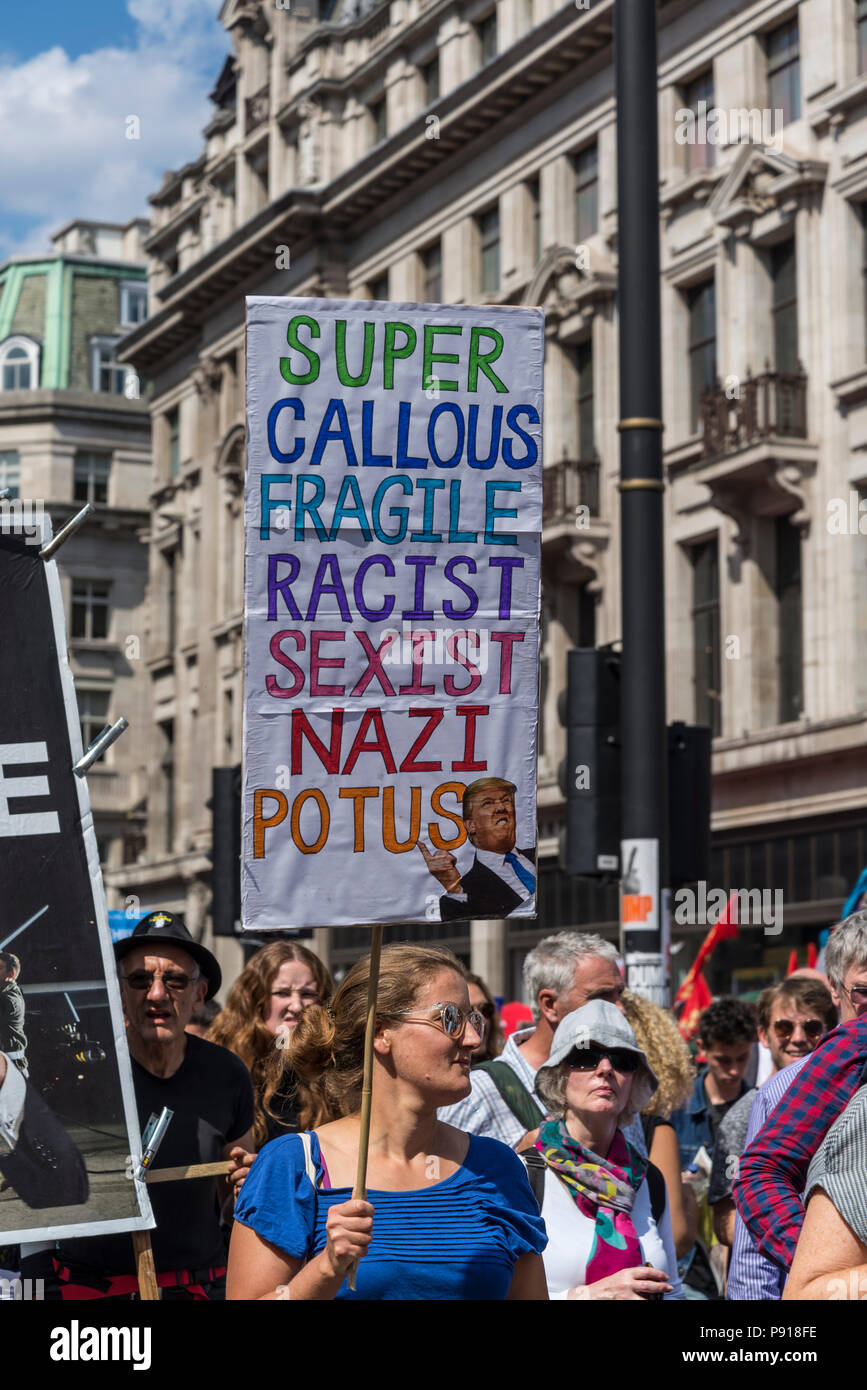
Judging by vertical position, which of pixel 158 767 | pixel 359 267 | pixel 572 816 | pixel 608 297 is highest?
pixel 359 267

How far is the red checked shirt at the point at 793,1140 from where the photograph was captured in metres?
4.22

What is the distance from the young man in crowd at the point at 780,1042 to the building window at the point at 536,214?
2727 cm

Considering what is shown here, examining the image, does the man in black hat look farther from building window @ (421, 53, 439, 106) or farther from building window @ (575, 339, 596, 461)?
building window @ (421, 53, 439, 106)

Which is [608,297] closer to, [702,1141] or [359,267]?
[359,267]

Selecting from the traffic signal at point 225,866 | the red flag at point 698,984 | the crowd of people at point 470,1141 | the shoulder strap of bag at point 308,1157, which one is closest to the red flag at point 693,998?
the red flag at point 698,984

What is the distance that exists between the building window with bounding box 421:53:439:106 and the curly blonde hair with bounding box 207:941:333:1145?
1281 inches

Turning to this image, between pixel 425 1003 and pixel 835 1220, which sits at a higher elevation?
pixel 425 1003

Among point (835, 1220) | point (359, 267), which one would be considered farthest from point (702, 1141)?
point (359, 267)

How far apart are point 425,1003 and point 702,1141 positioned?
4.73 metres

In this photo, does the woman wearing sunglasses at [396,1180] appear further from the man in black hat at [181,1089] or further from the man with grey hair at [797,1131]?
the man in black hat at [181,1089]

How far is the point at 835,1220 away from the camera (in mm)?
3562

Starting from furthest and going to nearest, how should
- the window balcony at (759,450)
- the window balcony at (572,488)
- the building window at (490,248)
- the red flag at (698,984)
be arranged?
the building window at (490,248), the window balcony at (572,488), the window balcony at (759,450), the red flag at (698,984)

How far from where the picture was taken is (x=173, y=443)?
51531mm

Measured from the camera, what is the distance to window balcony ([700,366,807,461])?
26.3 m
